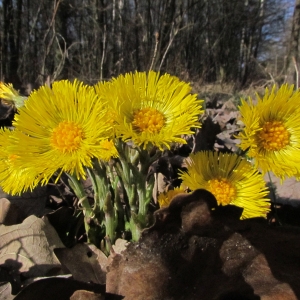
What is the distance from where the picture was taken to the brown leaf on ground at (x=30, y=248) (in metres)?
1.05

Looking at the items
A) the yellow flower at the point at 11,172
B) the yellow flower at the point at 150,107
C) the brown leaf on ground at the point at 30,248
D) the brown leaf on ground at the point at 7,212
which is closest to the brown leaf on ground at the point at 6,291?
the brown leaf on ground at the point at 30,248

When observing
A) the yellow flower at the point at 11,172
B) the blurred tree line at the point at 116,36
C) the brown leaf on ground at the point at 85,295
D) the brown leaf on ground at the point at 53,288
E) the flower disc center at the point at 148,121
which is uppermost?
the blurred tree line at the point at 116,36

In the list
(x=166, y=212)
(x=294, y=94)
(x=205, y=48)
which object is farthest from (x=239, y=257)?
(x=205, y=48)

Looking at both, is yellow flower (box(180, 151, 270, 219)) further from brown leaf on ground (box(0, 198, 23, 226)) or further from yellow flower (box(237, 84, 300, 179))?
brown leaf on ground (box(0, 198, 23, 226))

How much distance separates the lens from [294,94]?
1058 mm

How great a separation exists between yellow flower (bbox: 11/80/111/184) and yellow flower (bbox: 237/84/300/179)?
0.36 m

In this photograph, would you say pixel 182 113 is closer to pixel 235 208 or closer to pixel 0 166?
pixel 235 208

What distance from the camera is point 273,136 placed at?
1088 millimetres

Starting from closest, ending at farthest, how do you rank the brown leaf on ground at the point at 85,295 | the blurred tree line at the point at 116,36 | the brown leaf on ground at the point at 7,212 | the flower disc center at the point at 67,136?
the brown leaf on ground at the point at 85,295, the flower disc center at the point at 67,136, the brown leaf on ground at the point at 7,212, the blurred tree line at the point at 116,36

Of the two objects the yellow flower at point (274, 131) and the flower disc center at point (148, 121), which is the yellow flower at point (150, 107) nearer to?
the flower disc center at point (148, 121)

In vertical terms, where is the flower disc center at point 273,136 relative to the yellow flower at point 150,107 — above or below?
below

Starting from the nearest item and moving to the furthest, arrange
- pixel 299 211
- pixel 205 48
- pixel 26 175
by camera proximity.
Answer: pixel 26 175, pixel 299 211, pixel 205 48

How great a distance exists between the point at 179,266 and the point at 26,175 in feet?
1.36

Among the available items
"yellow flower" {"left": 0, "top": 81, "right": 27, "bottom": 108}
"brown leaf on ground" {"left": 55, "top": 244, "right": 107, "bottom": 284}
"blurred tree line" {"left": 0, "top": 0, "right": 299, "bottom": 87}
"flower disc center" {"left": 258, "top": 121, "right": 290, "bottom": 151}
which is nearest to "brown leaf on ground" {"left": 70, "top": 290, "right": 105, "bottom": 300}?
"brown leaf on ground" {"left": 55, "top": 244, "right": 107, "bottom": 284}
